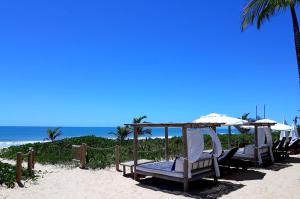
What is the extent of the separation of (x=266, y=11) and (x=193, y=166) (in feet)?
20.0

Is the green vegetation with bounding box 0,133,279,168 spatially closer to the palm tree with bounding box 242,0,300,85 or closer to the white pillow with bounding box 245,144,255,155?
the white pillow with bounding box 245,144,255,155

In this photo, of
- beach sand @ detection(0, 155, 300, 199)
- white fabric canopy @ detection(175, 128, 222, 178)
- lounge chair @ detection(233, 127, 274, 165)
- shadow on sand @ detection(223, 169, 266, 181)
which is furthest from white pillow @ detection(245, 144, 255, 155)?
white fabric canopy @ detection(175, 128, 222, 178)

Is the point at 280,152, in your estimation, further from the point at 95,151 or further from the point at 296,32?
the point at 95,151

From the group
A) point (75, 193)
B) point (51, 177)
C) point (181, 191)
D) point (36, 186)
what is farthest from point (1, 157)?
point (181, 191)

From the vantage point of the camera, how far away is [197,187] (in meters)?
10.7

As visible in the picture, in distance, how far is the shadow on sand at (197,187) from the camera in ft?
32.3

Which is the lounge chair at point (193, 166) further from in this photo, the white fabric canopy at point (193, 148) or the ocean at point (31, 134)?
the ocean at point (31, 134)

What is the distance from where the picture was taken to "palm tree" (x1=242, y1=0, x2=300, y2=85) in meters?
11.4

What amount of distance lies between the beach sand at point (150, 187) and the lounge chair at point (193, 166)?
1.31ft

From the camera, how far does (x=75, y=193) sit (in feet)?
33.5

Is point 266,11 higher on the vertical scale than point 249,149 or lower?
higher

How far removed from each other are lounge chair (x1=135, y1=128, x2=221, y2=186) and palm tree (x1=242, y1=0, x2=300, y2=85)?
14.8 feet

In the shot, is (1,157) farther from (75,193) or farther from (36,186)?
(75,193)

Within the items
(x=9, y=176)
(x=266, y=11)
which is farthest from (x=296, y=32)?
(x=9, y=176)
